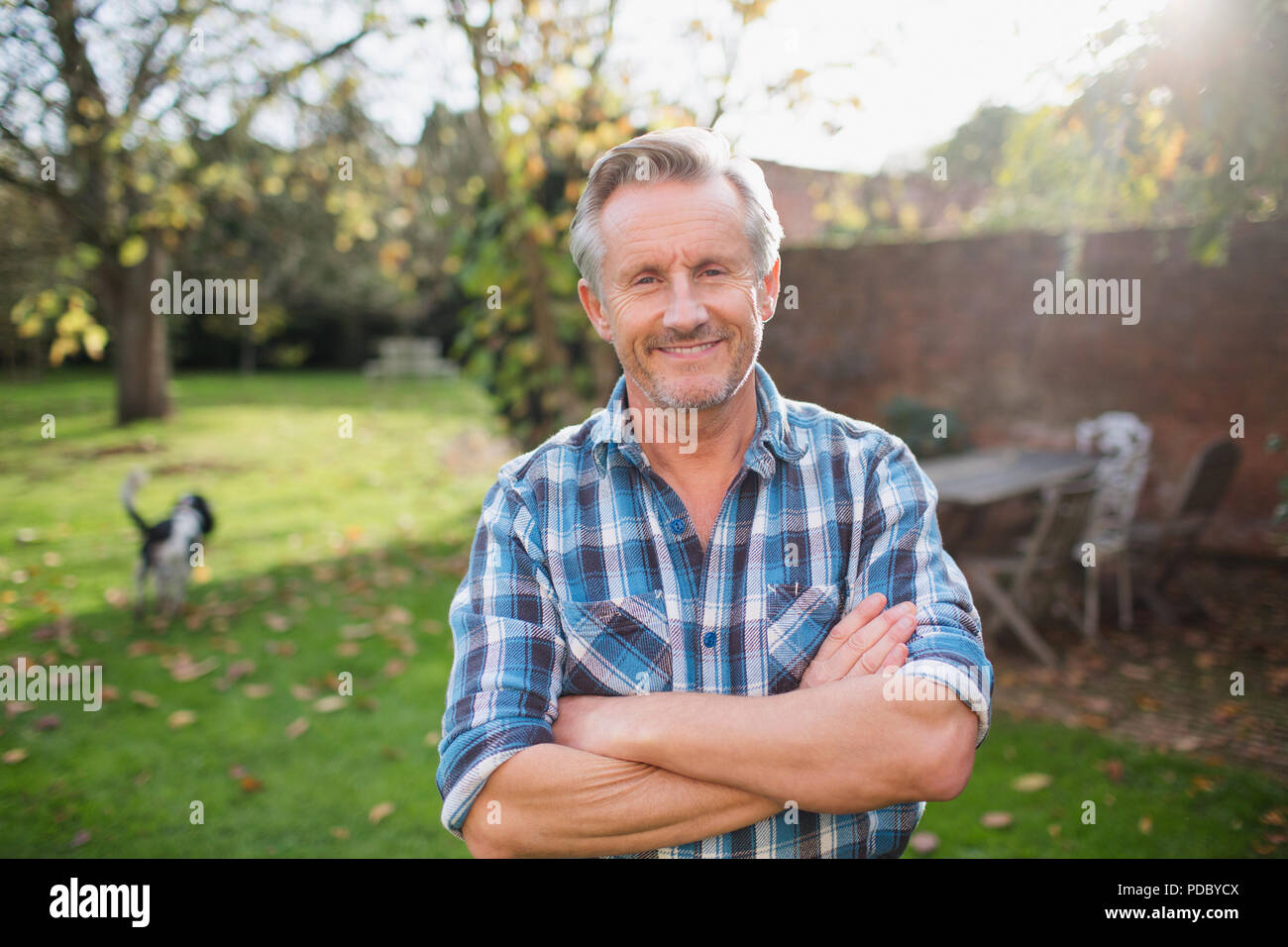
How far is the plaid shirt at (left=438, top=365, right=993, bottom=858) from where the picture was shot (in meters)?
1.75

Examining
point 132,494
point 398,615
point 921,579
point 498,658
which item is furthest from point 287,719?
point 921,579

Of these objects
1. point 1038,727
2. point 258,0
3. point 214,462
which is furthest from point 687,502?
point 214,462

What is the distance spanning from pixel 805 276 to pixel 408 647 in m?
6.41

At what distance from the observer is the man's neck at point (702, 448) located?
1.99 metres

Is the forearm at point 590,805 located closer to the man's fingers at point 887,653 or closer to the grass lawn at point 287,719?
the man's fingers at point 887,653

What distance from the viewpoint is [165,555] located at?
603cm

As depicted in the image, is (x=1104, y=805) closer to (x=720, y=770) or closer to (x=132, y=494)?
(x=720, y=770)

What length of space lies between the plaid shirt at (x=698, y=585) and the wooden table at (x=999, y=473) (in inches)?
150

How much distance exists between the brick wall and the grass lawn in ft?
15.4

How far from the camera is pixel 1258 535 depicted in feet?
26.4

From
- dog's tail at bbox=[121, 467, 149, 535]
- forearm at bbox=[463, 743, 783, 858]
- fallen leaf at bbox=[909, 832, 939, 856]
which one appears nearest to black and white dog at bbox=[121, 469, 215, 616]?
dog's tail at bbox=[121, 467, 149, 535]

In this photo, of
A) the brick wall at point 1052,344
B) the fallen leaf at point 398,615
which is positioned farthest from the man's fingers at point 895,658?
the brick wall at point 1052,344

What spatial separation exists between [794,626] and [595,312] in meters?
0.87
